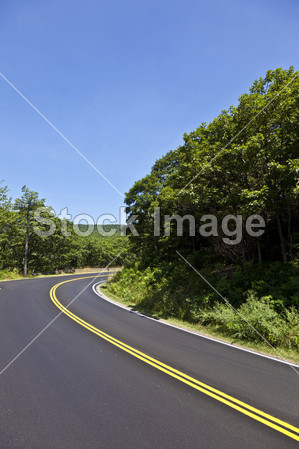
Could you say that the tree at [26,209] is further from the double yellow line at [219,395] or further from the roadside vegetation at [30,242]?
the double yellow line at [219,395]

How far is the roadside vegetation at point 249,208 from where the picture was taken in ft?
30.3

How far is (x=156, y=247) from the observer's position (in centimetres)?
2469

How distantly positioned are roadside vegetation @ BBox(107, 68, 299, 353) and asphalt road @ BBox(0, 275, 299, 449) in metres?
2.42

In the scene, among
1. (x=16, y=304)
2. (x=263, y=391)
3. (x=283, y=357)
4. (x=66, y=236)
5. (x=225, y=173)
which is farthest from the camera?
(x=66, y=236)

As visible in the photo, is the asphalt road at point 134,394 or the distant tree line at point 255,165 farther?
the distant tree line at point 255,165

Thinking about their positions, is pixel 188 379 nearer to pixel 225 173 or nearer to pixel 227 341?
pixel 227 341

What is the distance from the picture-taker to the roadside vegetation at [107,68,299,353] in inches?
364

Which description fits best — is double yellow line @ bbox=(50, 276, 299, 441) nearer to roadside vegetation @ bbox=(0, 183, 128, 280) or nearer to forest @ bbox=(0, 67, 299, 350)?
forest @ bbox=(0, 67, 299, 350)

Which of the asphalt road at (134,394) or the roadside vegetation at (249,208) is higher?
the roadside vegetation at (249,208)

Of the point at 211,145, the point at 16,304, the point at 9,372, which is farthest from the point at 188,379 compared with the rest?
the point at 16,304

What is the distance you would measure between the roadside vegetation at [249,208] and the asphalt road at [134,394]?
2415 mm

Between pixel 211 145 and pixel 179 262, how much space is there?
33.3ft
